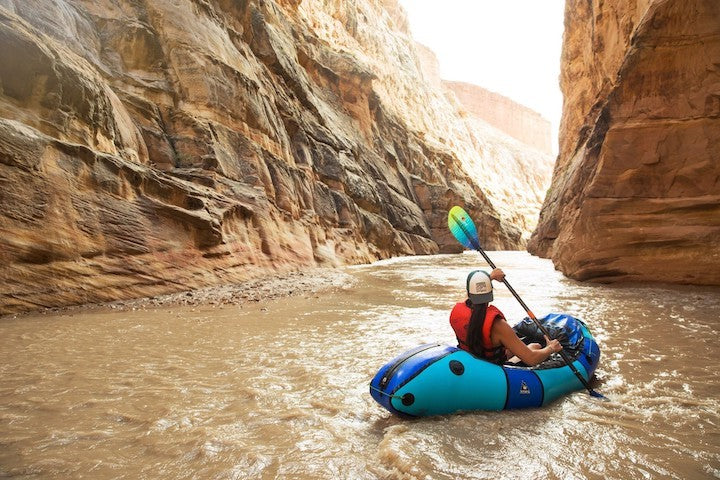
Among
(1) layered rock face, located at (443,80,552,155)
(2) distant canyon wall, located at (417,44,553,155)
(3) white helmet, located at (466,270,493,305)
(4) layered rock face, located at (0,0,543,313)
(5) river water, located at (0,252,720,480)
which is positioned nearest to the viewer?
(5) river water, located at (0,252,720,480)

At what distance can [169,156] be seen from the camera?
10.9 meters

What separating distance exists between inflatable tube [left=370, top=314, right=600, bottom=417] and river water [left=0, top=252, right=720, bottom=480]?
0.34 feet

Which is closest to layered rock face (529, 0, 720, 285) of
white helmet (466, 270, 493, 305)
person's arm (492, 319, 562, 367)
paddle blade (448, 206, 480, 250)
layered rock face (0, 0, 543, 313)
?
paddle blade (448, 206, 480, 250)

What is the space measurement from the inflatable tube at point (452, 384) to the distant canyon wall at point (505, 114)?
108509mm

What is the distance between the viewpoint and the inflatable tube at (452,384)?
2936 millimetres

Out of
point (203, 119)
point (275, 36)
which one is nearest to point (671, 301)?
point (203, 119)

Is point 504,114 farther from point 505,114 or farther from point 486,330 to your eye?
point 486,330

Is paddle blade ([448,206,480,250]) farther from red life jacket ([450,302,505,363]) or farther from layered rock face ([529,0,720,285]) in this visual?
layered rock face ([529,0,720,285])

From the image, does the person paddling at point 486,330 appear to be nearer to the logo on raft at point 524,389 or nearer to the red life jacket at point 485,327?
the red life jacket at point 485,327

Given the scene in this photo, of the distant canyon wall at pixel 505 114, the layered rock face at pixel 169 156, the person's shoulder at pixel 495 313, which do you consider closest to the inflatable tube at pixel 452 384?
the person's shoulder at pixel 495 313

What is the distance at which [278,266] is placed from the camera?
38.9 ft

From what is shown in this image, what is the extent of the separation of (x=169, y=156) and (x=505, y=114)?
11600 cm

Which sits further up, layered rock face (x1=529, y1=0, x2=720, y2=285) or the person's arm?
layered rock face (x1=529, y1=0, x2=720, y2=285)

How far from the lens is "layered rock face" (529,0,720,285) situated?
8500mm
